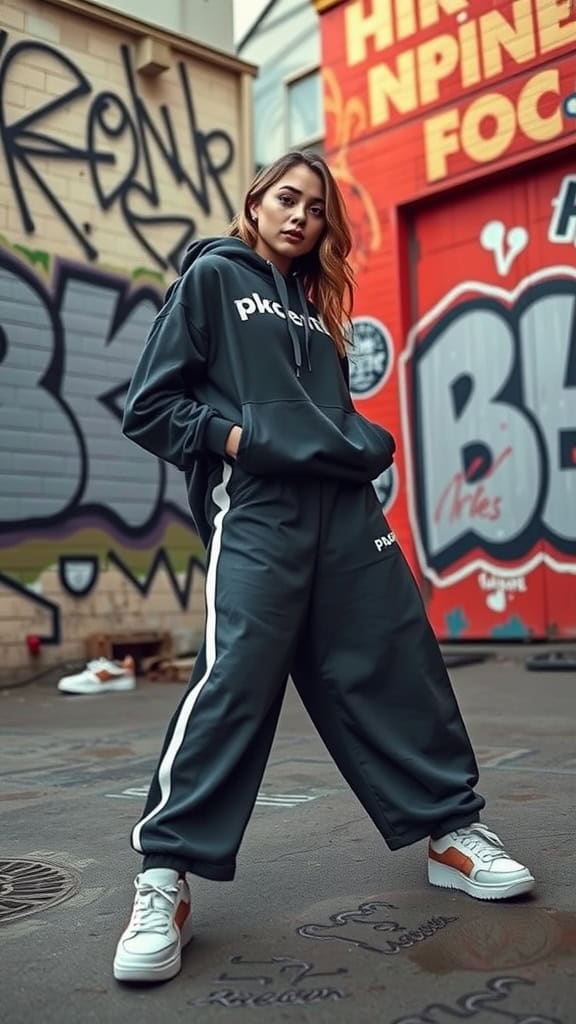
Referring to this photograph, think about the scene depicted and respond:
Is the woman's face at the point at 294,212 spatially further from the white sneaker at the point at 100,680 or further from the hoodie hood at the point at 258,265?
the white sneaker at the point at 100,680

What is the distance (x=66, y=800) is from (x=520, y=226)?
23.7 feet

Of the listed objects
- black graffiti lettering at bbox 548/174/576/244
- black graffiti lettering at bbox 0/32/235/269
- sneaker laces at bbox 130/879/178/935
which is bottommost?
sneaker laces at bbox 130/879/178/935

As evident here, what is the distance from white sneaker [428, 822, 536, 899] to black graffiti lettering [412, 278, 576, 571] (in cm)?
678

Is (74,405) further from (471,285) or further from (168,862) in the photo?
(168,862)

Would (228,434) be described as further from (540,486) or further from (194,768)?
(540,486)

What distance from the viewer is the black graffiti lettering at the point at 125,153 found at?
9227mm

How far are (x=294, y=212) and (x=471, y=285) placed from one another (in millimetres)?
7513

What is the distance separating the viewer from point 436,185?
9.84 metres

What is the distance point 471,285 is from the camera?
973 centimetres

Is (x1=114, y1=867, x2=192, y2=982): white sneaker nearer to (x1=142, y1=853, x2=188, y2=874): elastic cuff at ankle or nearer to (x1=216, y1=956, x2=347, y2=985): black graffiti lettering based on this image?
(x1=142, y1=853, x2=188, y2=874): elastic cuff at ankle

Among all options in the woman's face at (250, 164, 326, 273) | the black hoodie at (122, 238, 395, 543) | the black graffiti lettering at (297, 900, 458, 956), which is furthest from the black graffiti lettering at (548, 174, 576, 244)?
the black graffiti lettering at (297, 900, 458, 956)

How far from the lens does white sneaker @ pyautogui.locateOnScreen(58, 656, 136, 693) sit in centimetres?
798

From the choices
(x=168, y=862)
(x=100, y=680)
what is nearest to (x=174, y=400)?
(x=168, y=862)

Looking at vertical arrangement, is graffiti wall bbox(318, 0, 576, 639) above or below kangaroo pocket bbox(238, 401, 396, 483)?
above
